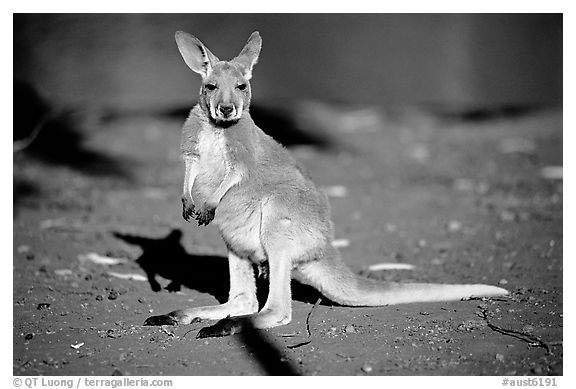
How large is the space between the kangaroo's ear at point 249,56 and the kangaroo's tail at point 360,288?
3.50ft

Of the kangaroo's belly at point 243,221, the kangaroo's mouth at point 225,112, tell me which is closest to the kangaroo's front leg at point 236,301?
the kangaroo's belly at point 243,221

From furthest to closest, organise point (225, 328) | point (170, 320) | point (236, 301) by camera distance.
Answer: point (236, 301), point (170, 320), point (225, 328)

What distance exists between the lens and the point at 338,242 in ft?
19.3

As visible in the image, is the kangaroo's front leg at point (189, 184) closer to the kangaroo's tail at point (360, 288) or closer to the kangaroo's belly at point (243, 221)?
the kangaroo's belly at point (243, 221)

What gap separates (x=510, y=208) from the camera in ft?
22.6

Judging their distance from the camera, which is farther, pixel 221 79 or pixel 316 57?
pixel 316 57

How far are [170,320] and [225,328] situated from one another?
0.38 meters

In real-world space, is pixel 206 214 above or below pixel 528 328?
above

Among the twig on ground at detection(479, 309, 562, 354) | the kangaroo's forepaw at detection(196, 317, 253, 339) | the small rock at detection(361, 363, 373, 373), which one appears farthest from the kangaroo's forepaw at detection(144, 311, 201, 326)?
the twig on ground at detection(479, 309, 562, 354)

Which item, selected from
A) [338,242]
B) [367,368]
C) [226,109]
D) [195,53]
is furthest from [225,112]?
[338,242]

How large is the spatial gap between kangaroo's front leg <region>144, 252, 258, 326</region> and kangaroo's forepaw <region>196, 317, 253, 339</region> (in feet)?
0.84

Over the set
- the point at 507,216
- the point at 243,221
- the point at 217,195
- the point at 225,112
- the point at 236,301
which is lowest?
the point at 236,301

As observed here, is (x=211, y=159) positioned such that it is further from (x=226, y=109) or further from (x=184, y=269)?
(x=184, y=269)

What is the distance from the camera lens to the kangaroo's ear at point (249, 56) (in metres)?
3.97
